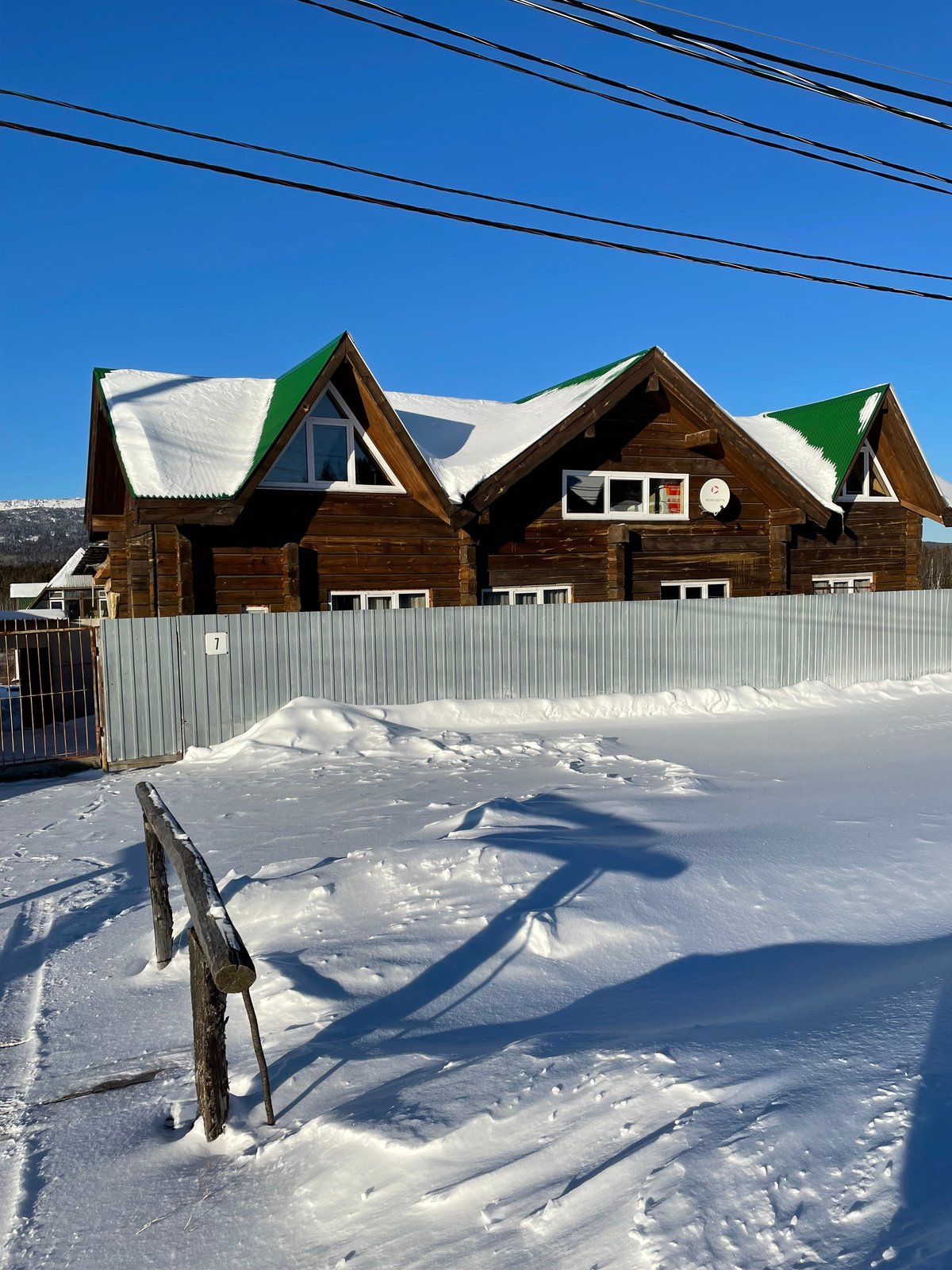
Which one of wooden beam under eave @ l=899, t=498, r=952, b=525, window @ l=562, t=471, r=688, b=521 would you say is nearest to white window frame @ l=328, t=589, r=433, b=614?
window @ l=562, t=471, r=688, b=521

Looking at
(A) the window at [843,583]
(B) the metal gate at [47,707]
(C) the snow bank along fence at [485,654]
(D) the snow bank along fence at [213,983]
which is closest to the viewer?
(D) the snow bank along fence at [213,983]

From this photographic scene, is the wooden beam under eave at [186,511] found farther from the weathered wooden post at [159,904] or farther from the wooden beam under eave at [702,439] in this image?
the wooden beam under eave at [702,439]

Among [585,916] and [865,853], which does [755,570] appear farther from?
[585,916]

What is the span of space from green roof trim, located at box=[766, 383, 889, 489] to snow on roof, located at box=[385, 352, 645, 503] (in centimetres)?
584

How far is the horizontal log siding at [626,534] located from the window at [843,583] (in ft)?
6.37

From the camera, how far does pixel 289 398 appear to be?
14.7 metres

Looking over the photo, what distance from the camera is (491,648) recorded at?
551 inches

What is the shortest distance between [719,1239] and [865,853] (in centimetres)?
473

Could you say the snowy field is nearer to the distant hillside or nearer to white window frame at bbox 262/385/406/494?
white window frame at bbox 262/385/406/494

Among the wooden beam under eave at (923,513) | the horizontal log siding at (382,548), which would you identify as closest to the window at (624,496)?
the horizontal log siding at (382,548)

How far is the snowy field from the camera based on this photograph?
264 centimetres

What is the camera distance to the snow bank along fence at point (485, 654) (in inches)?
460

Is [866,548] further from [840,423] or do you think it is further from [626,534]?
[626,534]

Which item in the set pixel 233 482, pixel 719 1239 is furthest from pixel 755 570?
pixel 719 1239
